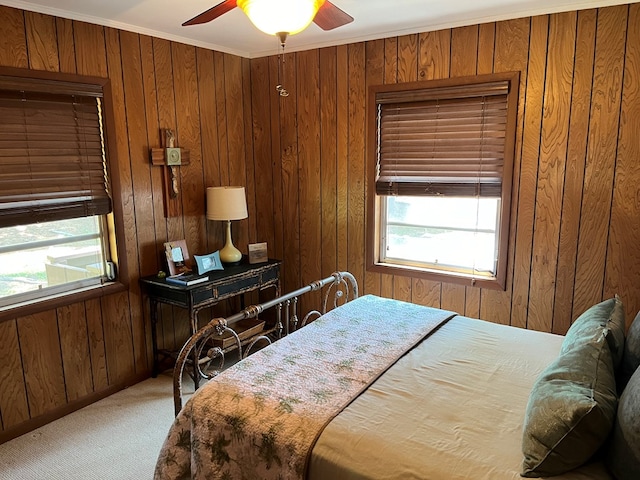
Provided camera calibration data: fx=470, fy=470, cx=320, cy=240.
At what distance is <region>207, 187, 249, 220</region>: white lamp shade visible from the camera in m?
3.54

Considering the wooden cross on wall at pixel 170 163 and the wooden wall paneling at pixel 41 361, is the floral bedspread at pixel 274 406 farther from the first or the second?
the wooden cross on wall at pixel 170 163

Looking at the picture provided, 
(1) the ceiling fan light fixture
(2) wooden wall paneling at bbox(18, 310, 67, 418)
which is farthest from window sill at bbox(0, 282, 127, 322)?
(1) the ceiling fan light fixture

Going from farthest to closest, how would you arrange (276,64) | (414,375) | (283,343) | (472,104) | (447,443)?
(276,64) < (472,104) < (283,343) < (414,375) < (447,443)

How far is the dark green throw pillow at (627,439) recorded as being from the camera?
1229mm

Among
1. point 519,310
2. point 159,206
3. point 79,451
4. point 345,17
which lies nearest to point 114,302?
point 159,206

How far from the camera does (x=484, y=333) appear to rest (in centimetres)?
247

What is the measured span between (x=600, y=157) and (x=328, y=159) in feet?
6.07

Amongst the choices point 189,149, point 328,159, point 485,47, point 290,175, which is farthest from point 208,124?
point 485,47

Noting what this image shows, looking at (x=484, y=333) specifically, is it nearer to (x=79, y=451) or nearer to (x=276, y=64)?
(x=79, y=451)

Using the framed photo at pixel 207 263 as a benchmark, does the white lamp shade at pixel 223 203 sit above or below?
above

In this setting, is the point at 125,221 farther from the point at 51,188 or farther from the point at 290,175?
the point at 290,175

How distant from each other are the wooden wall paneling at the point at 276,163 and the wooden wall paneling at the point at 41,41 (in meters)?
1.60

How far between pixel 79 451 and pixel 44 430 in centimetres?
38

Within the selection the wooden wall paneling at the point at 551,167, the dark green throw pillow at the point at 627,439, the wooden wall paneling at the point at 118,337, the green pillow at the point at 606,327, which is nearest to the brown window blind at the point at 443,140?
the wooden wall paneling at the point at 551,167
